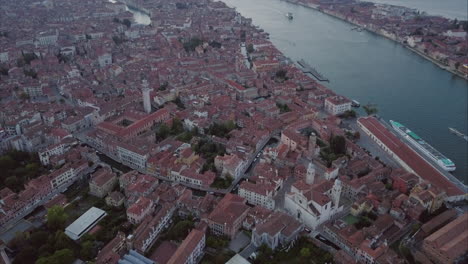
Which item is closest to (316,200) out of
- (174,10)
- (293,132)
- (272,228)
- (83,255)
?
(272,228)

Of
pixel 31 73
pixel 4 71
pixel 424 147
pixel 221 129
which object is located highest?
pixel 424 147

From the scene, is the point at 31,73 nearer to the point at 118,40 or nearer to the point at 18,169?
the point at 118,40

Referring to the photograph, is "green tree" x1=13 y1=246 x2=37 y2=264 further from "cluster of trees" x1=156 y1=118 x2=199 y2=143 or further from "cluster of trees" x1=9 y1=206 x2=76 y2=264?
"cluster of trees" x1=156 y1=118 x2=199 y2=143

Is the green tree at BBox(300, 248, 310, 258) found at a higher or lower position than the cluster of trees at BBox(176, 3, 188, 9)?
lower

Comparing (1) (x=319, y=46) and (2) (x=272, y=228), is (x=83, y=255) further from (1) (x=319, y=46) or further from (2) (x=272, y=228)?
(1) (x=319, y=46)

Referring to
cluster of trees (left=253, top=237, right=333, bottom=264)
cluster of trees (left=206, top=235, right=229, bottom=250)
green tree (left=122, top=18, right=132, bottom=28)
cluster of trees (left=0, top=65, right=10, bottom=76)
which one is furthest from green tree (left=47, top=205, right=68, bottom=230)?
green tree (left=122, top=18, right=132, bottom=28)

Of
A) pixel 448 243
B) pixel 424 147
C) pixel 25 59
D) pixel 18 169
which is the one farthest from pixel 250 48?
pixel 448 243

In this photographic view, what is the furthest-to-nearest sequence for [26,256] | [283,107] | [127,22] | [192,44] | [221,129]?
[127,22] < [192,44] < [283,107] < [221,129] < [26,256]
